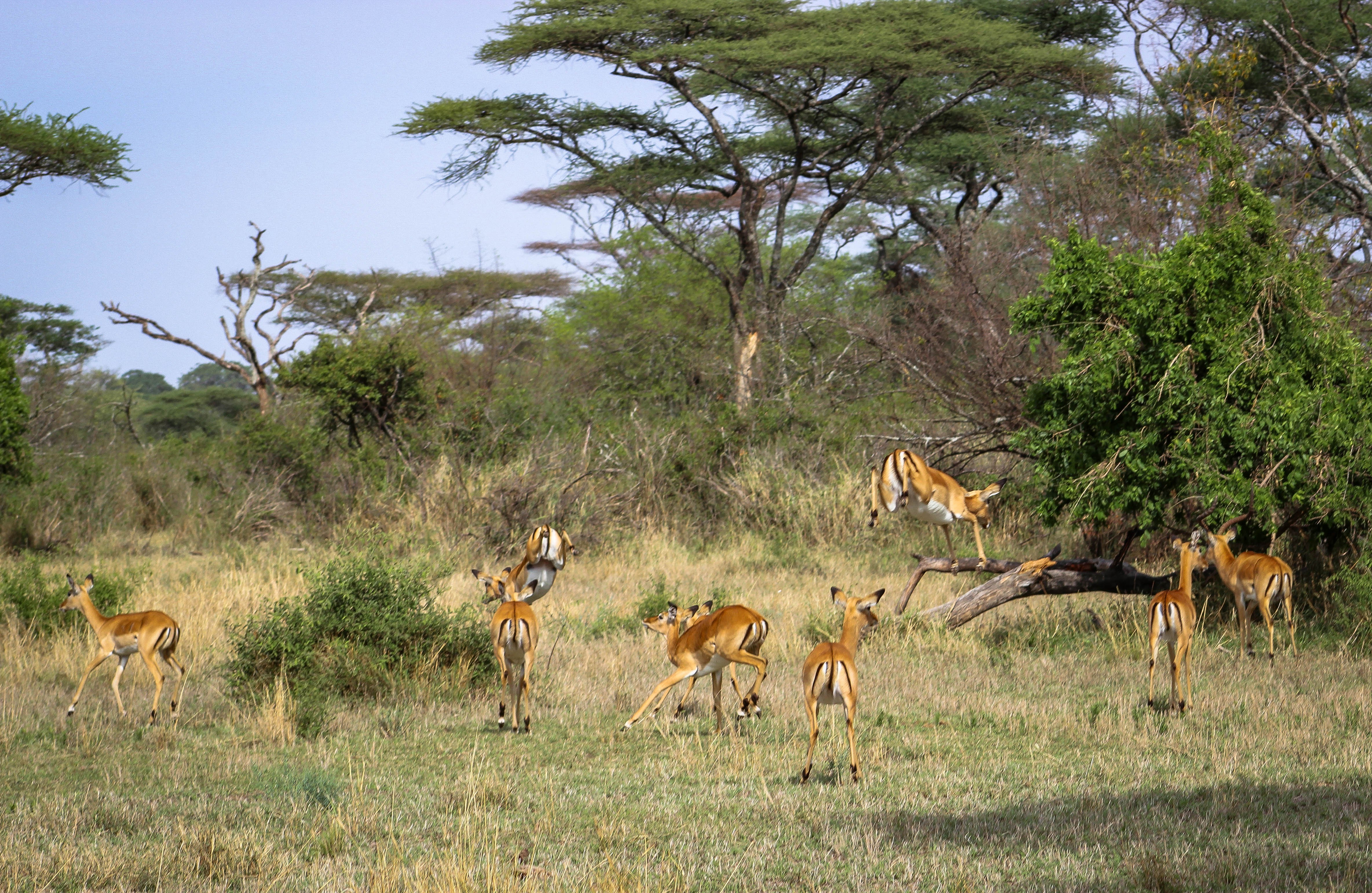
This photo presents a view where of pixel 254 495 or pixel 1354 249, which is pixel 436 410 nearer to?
pixel 254 495

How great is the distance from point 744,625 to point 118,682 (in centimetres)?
405

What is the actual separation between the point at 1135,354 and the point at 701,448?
8561 millimetres

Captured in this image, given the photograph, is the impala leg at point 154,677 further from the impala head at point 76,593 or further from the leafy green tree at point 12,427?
the leafy green tree at point 12,427

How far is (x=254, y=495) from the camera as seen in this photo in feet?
55.0

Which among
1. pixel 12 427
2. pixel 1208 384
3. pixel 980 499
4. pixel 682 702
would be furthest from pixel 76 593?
pixel 12 427

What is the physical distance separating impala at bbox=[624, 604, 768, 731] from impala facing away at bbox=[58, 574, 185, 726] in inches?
108

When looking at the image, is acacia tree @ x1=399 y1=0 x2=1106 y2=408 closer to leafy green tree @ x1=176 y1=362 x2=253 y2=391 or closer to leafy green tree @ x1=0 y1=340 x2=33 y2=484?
leafy green tree @ x1=0 y1=340 x2=33 y2=484

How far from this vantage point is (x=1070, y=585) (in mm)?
9430

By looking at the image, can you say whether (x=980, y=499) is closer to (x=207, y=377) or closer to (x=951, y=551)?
(x=951, y=551)

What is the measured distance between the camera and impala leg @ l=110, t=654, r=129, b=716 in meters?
7.12

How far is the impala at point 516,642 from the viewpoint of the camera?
656cm

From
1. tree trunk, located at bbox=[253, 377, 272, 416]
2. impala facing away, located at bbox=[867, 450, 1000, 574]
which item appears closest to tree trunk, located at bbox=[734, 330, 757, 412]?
tree trunk, located at bbox=[253, 377, 272, 416]

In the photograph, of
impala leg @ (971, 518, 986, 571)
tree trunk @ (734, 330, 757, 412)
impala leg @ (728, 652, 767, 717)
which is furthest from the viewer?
tree trunk @ (734, 330, 757, 412)

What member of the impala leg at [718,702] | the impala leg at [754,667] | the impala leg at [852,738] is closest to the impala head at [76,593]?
the impala leg at [718,702]
